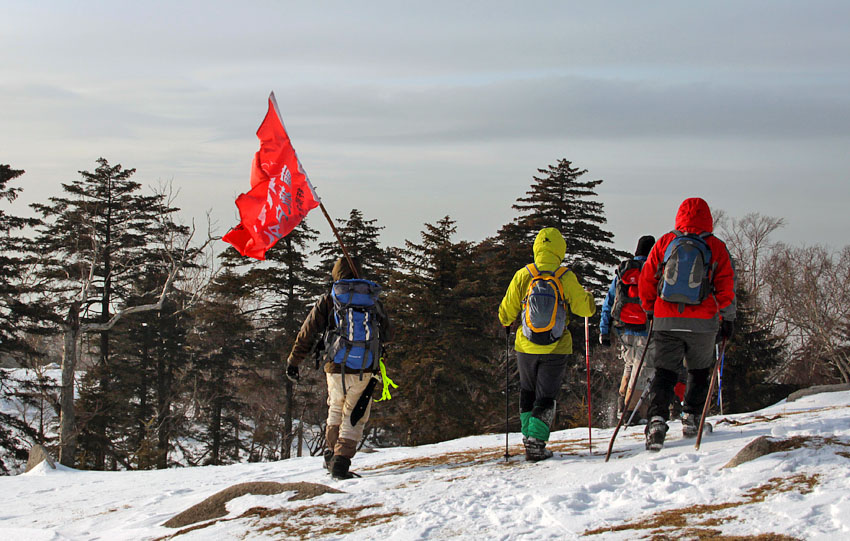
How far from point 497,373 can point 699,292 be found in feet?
82.5

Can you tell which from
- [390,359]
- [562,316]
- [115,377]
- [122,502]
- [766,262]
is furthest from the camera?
[766,262]

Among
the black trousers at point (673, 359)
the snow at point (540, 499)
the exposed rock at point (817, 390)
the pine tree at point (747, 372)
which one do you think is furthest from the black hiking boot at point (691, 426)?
the pine tree at point (747, 372)

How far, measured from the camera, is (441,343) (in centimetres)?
2858

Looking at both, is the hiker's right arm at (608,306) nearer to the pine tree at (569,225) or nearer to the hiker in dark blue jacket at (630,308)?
the hiker in dark blue jacket at (630,308)

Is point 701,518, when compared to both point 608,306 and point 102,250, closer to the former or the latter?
point 608,306

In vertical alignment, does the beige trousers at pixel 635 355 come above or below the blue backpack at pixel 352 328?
below

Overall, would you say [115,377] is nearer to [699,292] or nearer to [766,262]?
[699,292]

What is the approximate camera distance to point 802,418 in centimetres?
708

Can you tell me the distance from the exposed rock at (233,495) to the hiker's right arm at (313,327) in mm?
1258

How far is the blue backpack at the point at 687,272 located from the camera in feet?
18.7

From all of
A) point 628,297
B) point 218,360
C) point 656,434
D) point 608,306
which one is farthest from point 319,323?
point 218,360

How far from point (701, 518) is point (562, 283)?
2.82 m

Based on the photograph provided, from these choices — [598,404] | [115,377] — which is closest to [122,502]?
[598,404]

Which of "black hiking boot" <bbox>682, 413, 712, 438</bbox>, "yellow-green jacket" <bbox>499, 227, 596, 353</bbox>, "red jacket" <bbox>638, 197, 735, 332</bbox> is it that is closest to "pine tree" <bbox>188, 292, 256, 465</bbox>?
"yellow-green jacket" <bbox>499, 227, 596, 353</bbox>
